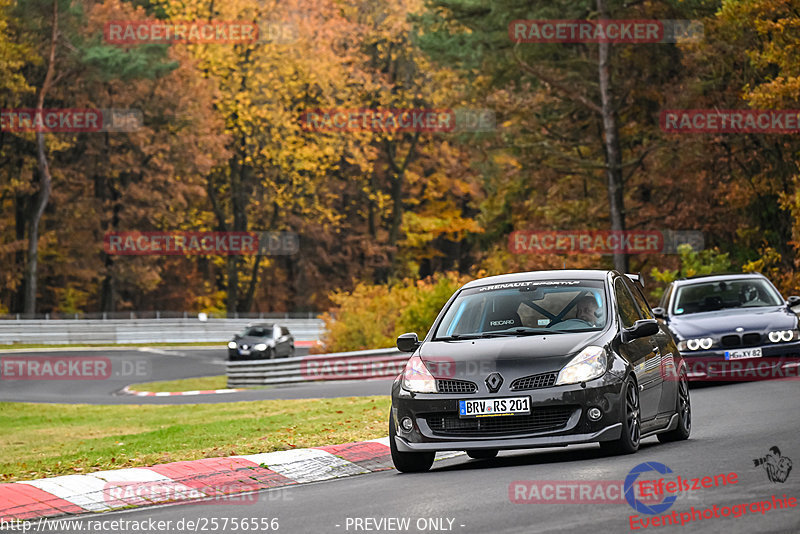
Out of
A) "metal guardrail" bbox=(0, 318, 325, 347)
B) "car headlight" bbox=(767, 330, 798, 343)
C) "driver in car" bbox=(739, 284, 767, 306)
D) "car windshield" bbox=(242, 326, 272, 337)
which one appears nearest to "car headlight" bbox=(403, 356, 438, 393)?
"car headlight" bbox=(767, 330, 798, 343)

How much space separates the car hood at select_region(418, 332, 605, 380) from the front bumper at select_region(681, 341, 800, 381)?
8776 millimetres

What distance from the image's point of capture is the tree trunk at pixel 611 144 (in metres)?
41.8

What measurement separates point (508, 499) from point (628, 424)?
7.66 feet

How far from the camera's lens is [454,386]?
1091 cm

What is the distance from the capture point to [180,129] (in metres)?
65.9

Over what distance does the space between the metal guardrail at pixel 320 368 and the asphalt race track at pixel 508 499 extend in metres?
19.6

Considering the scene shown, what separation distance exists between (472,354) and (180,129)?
56.5 meters

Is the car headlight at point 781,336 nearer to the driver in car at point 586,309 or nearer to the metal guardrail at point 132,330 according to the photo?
the driver in car at point 586,309

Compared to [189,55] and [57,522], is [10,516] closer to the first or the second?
[57,522]

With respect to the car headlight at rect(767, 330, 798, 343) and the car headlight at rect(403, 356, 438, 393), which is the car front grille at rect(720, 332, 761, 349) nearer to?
the car headlight at rect(767, 330, 798, 343)

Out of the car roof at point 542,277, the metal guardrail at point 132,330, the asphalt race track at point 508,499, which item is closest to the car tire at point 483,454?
the asphalt race track at point 508,499

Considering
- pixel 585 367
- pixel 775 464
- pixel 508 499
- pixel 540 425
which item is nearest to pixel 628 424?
pixel 585 367

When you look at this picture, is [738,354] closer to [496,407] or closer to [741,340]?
[741,340]

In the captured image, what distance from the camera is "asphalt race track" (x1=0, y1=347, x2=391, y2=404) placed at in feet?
96.1
